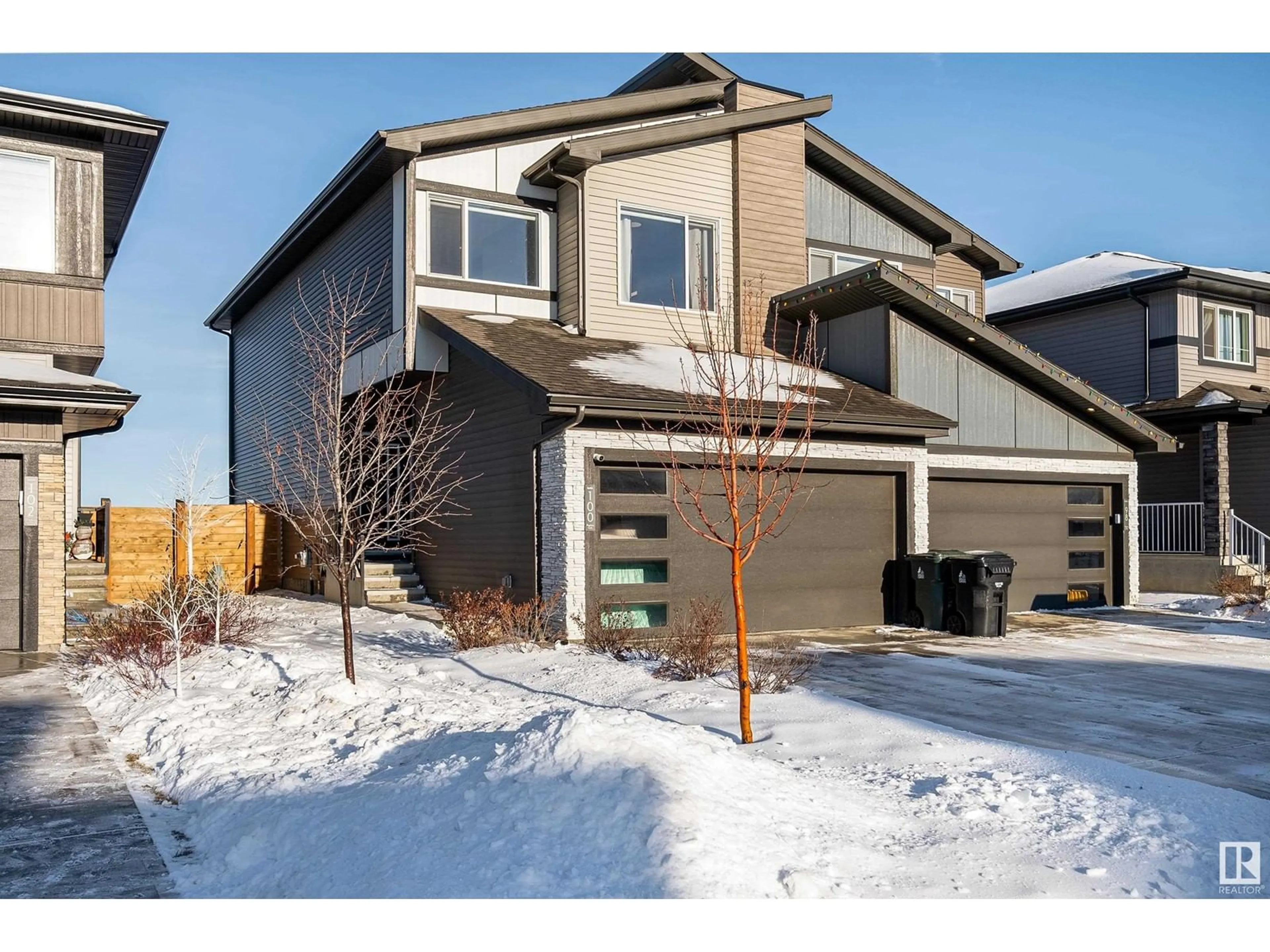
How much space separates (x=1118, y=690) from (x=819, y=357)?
8.71 meters

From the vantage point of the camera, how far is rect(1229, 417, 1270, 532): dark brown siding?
23.8 metres

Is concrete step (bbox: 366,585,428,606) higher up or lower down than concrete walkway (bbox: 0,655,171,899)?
higher up

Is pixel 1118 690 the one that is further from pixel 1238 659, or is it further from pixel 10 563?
pixel 10 563

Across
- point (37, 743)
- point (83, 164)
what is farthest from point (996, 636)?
point (83, 164)

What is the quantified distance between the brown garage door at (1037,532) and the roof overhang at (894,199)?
6.20 m

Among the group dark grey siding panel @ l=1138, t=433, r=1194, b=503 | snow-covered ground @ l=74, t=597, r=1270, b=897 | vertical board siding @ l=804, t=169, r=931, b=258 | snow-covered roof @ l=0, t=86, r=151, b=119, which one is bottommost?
snow-covered ground @ l=74, t=597, r=1270, b=897

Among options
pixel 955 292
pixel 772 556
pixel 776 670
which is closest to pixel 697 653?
pixel 776 670

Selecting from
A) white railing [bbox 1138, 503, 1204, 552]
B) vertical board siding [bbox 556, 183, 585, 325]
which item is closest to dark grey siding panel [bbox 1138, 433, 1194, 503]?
white railing [bbox 1138, 503, 1204, 552]

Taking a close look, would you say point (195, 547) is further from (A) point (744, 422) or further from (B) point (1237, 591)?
(B) point (1237, 591)

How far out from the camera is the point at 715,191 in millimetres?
18000

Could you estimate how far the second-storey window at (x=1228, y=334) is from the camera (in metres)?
24.2

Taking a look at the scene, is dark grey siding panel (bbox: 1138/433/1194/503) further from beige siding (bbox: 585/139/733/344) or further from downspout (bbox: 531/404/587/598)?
downspout (bbox: 531/404/587/598)

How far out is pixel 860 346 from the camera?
669 inches

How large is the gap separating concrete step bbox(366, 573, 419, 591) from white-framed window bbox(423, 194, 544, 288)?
→ 203 inches
